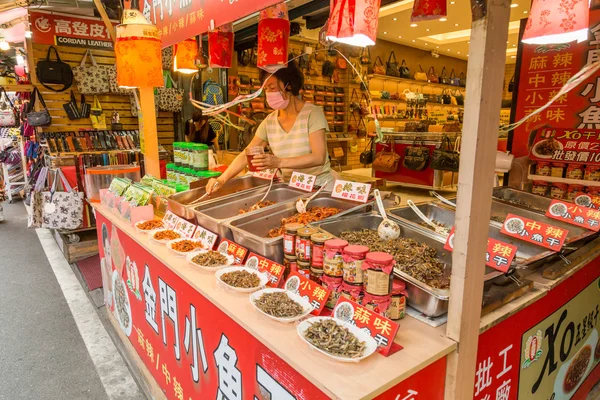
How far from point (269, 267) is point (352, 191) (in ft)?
2.43

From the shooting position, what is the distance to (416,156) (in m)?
7.30

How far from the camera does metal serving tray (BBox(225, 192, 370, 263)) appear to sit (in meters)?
1.65

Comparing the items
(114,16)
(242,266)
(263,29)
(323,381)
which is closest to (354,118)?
(114,16)

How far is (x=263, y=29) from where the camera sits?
120 inches

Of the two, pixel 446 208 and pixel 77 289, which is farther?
pixel 77 289

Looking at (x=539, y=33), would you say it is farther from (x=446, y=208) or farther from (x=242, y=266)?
(x=242, y=266)

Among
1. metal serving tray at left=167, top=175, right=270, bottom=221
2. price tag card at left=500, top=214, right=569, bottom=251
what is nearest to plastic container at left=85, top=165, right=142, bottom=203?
metal serving tray at left=167, top=175, right=270, bottom=221

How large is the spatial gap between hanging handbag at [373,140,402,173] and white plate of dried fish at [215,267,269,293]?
21.1 feet

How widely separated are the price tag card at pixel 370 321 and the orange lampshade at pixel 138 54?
2.10m

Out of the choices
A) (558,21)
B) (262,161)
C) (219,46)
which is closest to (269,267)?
(262,161)

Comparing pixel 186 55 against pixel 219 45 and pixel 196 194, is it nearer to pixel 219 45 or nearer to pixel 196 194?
pixel 219 45

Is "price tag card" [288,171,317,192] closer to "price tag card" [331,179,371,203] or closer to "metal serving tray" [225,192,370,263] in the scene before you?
"metal serving tray" [225,192,370,263]

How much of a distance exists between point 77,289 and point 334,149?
6989 millimetres

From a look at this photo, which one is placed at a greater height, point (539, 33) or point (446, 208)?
point (539, 33)
